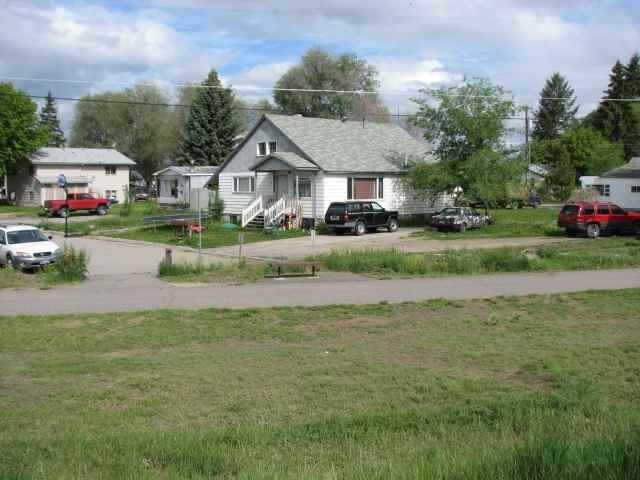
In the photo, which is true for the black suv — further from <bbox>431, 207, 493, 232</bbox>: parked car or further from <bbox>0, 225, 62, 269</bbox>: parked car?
<bbox>0, 225, 62, 269</bbox>: parked car

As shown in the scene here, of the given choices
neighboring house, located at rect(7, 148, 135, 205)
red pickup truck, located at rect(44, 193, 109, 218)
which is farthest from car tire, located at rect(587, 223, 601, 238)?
neighboring house, located at rect(7, 148, 135, 205)

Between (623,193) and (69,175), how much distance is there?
47990 millimetres


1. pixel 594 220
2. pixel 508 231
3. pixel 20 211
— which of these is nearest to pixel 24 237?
pixel 508 231

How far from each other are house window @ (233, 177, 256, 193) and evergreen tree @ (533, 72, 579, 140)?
6467cm

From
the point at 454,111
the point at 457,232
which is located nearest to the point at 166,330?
the point at 457,232

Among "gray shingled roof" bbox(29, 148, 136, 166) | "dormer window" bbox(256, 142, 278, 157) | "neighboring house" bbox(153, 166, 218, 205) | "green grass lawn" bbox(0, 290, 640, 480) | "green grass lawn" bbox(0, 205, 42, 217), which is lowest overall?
"green grass lawn" bbox(0, 290, 640, 480)

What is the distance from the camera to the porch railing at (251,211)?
133ft

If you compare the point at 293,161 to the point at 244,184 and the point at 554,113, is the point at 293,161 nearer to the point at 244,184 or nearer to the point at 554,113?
the point at 244,184

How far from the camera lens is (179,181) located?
64.8 m

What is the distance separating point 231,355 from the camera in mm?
11305

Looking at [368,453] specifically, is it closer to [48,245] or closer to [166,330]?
[166,330]

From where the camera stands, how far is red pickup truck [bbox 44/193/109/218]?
5306 cm

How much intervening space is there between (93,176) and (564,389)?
216 feet

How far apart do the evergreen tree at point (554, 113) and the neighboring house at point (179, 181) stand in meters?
54.3
